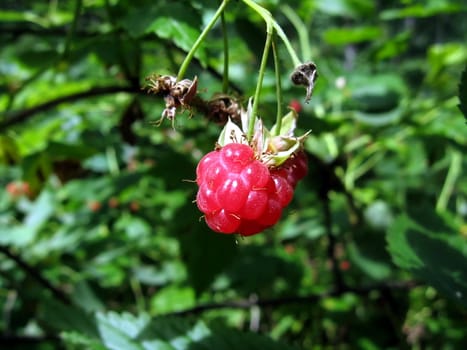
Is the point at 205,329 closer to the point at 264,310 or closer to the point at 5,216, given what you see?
the point at 264,310

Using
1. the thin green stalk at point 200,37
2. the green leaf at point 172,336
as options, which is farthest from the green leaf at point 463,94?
the green leaf at point 172,336

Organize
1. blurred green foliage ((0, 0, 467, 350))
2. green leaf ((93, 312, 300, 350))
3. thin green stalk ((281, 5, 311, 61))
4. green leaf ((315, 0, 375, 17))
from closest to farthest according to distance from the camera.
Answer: green leaf ((93, 312, 300, 350)) → blurred green foliage ((0, 0, 467, 350)) → thin green stalk ((281, 5, 311, 61)) → green leaf ((315, 0, 375, 17))

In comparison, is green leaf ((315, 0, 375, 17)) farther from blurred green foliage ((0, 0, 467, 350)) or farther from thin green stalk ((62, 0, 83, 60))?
thin green stalk ((62, 0, 83, 60))

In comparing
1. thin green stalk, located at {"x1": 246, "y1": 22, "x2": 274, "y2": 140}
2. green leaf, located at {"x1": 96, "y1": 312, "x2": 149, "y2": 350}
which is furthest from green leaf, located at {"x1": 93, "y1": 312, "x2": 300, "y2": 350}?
thin green stalk, located at {"x1": 246, "y1": 22, "x2": 274, "y2": 140}

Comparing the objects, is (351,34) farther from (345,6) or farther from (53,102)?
(53,102)

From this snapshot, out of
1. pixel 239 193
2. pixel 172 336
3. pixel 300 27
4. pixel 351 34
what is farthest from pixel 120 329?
pixel 351 34

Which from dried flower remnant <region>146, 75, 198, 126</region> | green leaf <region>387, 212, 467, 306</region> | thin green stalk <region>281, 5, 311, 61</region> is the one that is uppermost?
dried flower remnant <region>146, 75, 198, 126</region>

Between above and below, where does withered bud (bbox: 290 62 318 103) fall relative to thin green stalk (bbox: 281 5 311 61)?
above

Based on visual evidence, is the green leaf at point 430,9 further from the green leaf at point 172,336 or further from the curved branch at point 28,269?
the curved branch at point 28,269

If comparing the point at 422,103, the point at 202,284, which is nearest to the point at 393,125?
the point at 422,103
